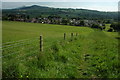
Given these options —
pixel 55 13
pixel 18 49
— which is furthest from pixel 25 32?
pixel 18 49

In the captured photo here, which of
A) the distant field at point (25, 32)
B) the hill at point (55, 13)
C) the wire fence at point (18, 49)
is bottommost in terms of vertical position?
the wire fence at point (18, 49)

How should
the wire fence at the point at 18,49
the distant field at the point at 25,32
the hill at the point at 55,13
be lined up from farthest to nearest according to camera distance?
1. the distant field at the point at 25,32
2. the hill at the point at 55,13
3. the wire fence at the point at 18,49

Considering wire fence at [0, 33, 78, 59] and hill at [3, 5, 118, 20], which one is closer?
wire fence at [0, 33, 78, 59]

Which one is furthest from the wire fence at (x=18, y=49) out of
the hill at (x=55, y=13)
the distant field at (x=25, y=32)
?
the distant field at (x=25, y=32)

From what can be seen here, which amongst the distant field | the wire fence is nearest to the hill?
the distant field

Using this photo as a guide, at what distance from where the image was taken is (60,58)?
24.9ft

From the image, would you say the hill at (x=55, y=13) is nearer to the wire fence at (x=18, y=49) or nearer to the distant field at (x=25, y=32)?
the distant field at (x=25, y=32)

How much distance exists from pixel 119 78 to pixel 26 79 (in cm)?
349

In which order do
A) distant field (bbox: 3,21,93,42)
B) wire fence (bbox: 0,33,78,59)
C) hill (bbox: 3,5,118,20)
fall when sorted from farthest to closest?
distant field (bbox: 3,21,93,42) → hill (bbox: 3,5,118,20) → wire fence (bbox: 0,33,78,59)

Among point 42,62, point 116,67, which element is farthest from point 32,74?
point 116,67

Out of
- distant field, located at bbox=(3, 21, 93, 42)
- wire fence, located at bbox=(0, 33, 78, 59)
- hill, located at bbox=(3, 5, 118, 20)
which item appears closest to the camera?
wire fence, located at bbox=(0, 33, 78, 59)

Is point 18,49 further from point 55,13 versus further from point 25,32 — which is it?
point 25,32

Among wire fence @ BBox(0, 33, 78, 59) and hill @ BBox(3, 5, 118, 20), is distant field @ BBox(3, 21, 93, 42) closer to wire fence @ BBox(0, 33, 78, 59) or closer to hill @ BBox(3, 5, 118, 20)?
hill @ BBox(3, 5, 118, 20)

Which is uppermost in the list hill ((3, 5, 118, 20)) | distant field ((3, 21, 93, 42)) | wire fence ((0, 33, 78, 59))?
hill ((3, 5, 118, 20))
